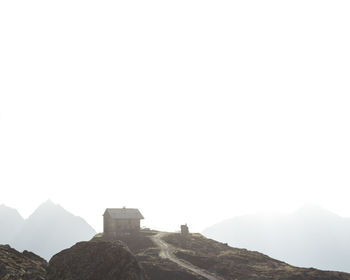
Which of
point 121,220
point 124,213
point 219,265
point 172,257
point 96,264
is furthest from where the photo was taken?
point 124,213

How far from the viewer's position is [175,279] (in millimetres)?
48594

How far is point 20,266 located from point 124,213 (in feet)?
270

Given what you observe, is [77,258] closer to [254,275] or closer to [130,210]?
[254,275]

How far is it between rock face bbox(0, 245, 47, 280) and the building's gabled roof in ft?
253

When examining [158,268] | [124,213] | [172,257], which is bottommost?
[158,268]

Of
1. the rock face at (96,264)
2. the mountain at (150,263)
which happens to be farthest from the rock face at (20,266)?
the rock face at (96,264)

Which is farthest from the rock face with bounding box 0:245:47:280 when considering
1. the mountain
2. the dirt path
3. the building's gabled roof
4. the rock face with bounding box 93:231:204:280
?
the building's gabled roof

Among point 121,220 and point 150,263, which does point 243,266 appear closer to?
point 150,263

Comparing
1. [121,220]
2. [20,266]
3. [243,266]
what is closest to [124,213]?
[121,220]

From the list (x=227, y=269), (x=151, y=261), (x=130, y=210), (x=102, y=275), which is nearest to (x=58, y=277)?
(x=102, y=275)

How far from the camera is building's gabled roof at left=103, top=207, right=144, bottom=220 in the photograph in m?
95.0

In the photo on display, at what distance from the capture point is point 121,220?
94.6 metres

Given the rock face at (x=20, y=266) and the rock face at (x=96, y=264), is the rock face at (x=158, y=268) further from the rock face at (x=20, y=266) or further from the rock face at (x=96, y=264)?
the rock face at (x=20, y=266)

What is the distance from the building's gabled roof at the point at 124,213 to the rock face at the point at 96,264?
255 feet
